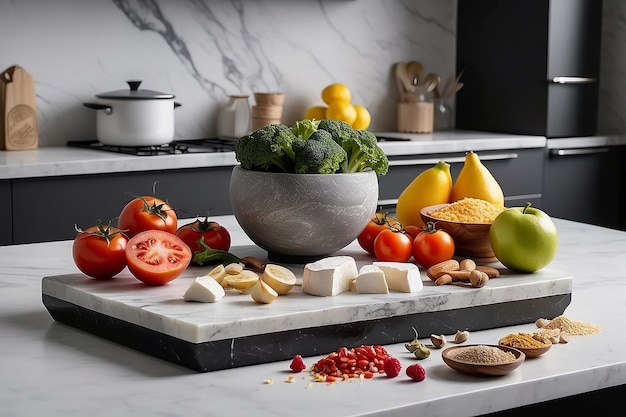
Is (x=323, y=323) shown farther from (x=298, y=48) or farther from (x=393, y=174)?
(x=298, y=48)

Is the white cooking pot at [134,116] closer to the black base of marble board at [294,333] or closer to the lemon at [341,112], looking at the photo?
the lemon at [341,112]

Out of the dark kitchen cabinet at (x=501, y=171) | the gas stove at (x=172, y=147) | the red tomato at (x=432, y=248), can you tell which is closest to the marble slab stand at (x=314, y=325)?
the red tomato at (x=432, y=248)

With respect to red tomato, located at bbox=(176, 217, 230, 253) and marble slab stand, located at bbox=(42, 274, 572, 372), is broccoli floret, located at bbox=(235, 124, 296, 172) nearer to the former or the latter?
red tomato, located at bbox=(176, 217, 230, 253)

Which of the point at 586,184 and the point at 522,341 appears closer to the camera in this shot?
the point at 522,341

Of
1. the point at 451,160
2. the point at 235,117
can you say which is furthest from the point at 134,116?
the point at 451,160

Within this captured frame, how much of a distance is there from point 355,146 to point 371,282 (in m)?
0.37

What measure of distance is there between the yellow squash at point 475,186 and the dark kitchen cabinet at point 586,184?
2.53 m

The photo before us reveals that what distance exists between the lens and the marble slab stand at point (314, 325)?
56.0 inches

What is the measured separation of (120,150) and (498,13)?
2.04 m

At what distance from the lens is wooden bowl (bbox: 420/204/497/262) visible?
6.03 feet

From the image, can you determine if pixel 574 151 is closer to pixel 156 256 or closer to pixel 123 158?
pixel 123 158

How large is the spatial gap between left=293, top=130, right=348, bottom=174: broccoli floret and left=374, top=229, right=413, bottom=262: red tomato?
0.16m

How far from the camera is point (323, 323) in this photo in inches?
58.8

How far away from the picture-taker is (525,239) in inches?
68.2
